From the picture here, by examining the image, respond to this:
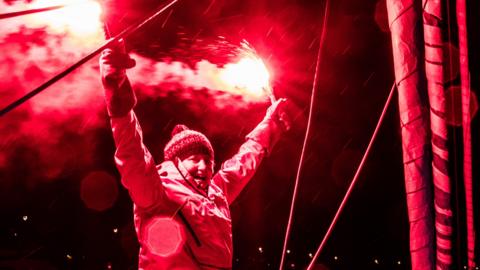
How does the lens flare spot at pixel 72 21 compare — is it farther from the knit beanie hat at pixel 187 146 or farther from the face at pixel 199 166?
the face at pixel 199 166

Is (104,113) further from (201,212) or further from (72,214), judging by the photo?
(72,214)

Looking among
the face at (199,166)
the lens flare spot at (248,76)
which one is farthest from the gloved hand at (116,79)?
the lens flare spot at (248,76)

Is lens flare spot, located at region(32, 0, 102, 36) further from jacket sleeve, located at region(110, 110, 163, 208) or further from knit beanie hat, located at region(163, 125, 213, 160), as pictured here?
jacket sleeve, located at region(110, 110, 163, 208)

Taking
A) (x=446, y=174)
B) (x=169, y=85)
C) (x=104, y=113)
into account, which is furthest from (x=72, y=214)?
→ (x=446, y=174)

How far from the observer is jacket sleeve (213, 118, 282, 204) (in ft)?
12.4

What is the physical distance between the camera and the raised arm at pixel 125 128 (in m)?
2.33

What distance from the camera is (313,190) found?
625 inches

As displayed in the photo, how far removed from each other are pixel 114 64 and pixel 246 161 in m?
1.91

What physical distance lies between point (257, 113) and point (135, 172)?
3194 mm

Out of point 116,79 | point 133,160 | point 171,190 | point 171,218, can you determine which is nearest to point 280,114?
point 171,190

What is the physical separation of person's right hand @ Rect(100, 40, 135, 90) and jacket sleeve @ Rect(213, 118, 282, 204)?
1614 millimetres

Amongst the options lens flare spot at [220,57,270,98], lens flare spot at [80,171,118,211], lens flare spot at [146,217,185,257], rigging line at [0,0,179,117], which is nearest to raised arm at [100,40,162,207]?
lens flare spot at [146,217,185,257]

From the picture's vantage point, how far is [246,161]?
3.94 meters

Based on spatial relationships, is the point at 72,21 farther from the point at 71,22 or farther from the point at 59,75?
the point at 59,75
